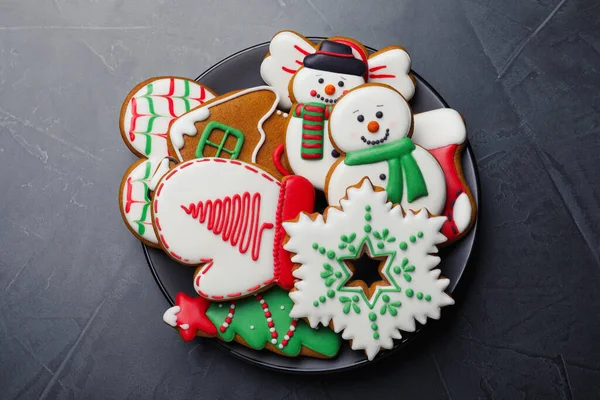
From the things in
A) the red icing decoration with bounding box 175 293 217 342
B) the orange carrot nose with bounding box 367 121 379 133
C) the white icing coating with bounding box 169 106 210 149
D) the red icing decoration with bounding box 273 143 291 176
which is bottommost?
the red icing decoration with bounding box 175 293 217 342

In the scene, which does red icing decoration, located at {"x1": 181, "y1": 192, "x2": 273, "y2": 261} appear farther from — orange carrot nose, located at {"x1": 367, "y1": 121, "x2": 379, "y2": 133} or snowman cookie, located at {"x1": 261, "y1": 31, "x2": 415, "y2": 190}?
orange carrot nose, located at {"x1": 367, "y1": 121, "x2": 379, "y2": 133}

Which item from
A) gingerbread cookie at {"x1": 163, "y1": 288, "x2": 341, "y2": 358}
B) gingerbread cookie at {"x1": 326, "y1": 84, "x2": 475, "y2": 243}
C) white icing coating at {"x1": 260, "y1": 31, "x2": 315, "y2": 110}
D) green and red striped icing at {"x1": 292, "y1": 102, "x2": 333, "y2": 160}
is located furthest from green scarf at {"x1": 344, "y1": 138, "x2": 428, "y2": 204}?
gingerbread cookie at {"x1": 163, "y1": 288, "x2": 341, "y2": 358}

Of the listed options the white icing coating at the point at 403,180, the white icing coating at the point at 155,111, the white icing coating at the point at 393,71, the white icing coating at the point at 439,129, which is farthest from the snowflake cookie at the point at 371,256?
the white icing coating at the point at 155,111

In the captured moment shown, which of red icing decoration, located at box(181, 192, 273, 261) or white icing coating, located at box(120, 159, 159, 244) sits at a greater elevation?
red icing decoration, located at box(181, 192, 273, 261)

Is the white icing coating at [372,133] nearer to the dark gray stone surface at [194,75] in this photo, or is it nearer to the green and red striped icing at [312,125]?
the green and red striped icing at [312,125]

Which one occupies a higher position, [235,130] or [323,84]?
[323,84]

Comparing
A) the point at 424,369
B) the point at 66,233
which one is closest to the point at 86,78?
the point at 66,233

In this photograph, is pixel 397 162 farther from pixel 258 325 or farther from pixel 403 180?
pixel 258 325

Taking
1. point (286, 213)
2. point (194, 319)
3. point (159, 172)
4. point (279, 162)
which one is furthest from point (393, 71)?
point (194, 319)
